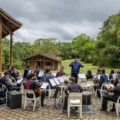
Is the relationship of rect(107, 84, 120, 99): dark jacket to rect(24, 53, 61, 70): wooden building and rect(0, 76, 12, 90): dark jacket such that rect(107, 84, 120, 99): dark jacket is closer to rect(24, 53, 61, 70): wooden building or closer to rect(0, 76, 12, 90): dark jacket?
rect(0, 76, 12, 90): dark jacket

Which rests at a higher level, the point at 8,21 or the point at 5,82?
the point at 8,21

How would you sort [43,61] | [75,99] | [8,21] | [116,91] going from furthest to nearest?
[43,61], [8,21], [116,91], [75,99]

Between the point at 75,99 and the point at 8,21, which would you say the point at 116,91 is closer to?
the point at 75,99

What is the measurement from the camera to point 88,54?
74438 millimetres

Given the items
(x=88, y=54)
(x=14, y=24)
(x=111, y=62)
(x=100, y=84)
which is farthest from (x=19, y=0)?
(x=88, y=54)

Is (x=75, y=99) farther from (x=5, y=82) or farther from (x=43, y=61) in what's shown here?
(x=43, y=61)

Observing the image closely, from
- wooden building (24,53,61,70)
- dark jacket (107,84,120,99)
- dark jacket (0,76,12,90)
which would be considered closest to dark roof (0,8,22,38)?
dark jacket (0,76,12,90)

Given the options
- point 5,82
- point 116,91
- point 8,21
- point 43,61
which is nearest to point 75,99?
point 116,91

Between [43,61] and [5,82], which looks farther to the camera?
[43,61]

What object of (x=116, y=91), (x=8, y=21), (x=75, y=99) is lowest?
(x=75, y=99)

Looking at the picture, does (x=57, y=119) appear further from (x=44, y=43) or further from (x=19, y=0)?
(x=44, y=43)

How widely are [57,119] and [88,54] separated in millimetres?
68578

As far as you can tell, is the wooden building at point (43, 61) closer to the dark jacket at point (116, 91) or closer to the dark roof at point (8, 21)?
the dark roof at point (8, 21)

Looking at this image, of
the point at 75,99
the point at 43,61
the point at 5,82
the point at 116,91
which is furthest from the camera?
the point at 43,61
